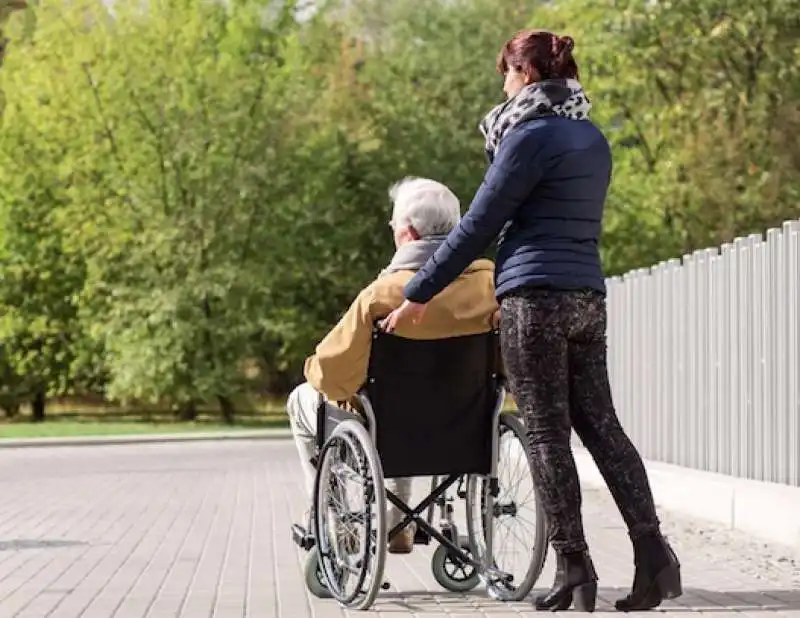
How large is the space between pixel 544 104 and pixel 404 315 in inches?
40.4

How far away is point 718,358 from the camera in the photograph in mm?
14664

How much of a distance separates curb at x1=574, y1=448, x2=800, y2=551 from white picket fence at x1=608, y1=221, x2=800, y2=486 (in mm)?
241

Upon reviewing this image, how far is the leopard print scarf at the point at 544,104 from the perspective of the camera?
798 cm

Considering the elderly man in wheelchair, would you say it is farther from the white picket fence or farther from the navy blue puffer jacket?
the white picket fence

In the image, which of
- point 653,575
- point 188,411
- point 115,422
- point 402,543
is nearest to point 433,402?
point 402,543

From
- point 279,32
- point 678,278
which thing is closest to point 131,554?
point 678,278

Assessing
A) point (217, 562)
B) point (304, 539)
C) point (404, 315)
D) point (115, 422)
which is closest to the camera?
point (404, 315)

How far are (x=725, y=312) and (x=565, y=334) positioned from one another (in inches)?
262

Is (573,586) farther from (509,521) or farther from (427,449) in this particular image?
(427,449)

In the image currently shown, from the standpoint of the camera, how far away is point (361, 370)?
8.37m

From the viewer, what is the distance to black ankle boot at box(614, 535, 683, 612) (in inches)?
309

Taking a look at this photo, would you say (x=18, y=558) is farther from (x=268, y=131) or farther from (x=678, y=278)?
(x=268, y=131)

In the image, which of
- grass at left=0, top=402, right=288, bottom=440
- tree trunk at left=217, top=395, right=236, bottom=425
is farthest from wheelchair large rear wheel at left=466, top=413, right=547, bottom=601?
tree trunk at left=217, top=395, right=236, bottom=425

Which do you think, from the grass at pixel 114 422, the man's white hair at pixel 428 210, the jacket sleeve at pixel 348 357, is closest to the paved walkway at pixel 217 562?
the jacket sleeve at pixel 348 357
